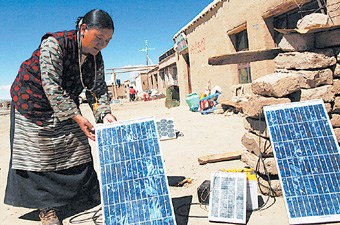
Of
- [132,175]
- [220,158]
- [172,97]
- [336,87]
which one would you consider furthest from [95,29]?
[172,97]

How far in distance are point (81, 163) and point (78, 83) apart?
0.89 metres

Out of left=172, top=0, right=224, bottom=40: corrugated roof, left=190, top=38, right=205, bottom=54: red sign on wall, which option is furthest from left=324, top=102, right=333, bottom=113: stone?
left=190, top=38, right=205, bottom=54: red sign on wall

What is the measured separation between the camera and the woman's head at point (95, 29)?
2355 mm

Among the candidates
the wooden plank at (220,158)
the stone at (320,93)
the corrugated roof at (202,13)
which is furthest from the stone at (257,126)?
the corrugated roof at (202,13)

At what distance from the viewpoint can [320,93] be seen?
324 cm

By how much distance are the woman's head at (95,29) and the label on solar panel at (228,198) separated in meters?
1.76

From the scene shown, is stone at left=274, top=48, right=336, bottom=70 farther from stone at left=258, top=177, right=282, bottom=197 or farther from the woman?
the woman

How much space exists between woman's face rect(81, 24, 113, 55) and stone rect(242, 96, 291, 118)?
6.11 feet

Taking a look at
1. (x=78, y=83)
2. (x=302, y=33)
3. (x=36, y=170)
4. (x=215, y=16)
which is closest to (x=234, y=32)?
(x=215, y=16)

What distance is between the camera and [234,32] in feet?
31.9

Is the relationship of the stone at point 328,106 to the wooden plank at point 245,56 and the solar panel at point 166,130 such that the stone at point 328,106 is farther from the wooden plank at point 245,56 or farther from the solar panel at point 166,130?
the solar panel at point 166,130

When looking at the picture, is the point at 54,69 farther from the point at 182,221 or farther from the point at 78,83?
the point at 182,221

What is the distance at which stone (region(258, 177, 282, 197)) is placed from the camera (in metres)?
3.00

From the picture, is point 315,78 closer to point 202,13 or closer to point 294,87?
point 294,87
